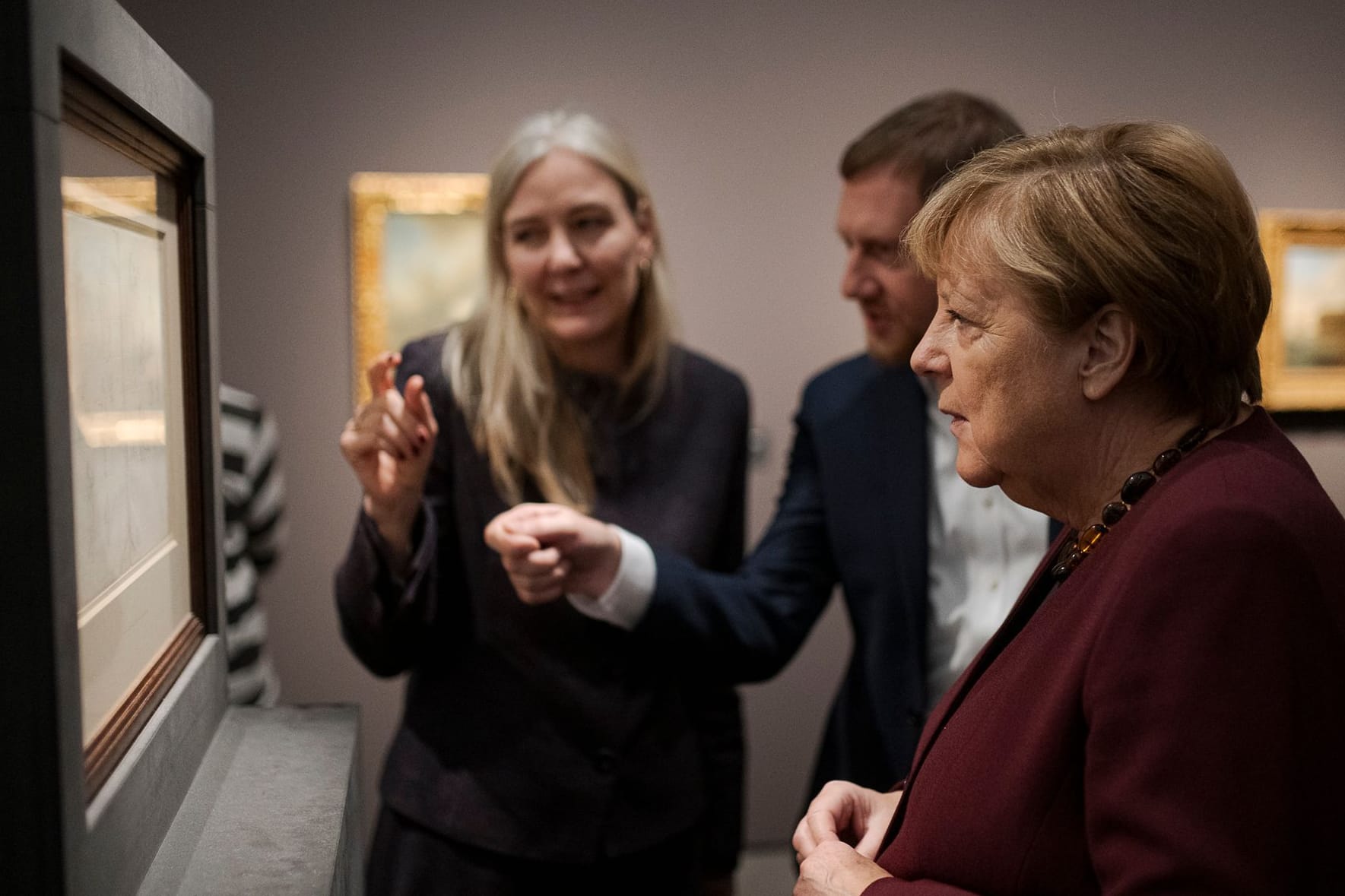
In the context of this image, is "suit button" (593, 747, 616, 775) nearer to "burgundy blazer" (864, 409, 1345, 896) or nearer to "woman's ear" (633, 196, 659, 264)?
"woman's ear" (633, 196, 659, 264)

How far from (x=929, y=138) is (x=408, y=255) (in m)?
2.03

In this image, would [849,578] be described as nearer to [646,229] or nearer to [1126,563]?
[646,229]

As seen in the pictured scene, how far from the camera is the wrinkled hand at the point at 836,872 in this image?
49.4 inches

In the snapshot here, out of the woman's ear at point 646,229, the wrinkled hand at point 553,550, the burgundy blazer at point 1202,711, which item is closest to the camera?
the burgundy blazer at point 1202,711

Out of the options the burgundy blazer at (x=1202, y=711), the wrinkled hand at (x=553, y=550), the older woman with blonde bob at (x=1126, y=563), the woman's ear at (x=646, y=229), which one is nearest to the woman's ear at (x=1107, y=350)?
the older woman with blonde bob at (x=1126, y=563)

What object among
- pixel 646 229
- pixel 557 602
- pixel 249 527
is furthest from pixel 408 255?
pixel 557 602

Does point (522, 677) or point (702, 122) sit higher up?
point (702, 122)

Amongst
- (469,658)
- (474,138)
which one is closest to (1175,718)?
(469,658)

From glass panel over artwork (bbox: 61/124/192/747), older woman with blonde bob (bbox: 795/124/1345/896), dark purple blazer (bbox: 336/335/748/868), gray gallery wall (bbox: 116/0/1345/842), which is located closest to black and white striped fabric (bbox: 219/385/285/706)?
gray gallery wall (bbox: 116/0/1345/842)

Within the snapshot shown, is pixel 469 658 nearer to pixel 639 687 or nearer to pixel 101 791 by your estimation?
pixel 639 687

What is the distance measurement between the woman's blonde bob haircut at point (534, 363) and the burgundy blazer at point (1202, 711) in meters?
1.25

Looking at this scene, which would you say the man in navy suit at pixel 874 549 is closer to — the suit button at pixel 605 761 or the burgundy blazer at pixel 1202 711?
the suit button at pixel 605 761

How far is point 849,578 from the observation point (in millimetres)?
2234

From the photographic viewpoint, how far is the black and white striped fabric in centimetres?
295
